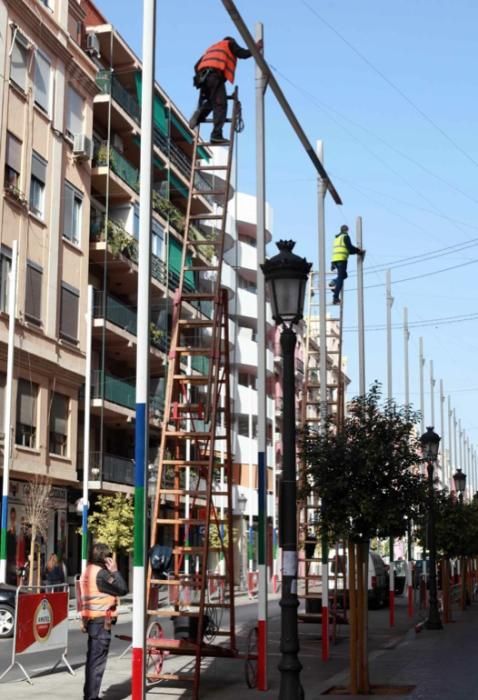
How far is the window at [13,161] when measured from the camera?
3459cm

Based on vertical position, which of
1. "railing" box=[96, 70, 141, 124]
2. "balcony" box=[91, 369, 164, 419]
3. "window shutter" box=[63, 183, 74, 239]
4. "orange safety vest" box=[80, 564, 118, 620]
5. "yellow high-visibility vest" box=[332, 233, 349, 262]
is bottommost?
"orange safety vest" box=[80, 564, 118, 620]

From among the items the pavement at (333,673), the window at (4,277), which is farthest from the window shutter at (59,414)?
the pavement at (333,673)

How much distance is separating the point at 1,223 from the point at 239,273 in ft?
125

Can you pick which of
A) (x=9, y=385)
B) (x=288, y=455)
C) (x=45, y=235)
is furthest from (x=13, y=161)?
(x=288, y=455)

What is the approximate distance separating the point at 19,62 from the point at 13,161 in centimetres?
329

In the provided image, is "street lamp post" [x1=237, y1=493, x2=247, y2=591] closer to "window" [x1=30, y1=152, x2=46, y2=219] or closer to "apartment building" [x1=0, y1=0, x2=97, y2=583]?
"apartment building" [x1=0, y1=0, x2=97, y2=583]

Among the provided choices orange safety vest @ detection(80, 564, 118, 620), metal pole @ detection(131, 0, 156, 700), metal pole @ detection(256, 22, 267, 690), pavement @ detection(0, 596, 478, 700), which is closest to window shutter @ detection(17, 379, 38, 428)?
pavement @ detection(0, 596, 478, 700)

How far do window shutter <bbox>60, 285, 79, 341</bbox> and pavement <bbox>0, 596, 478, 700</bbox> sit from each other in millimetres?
16420

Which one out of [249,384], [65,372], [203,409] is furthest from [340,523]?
[249,384]

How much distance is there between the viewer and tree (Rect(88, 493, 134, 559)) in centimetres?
3856

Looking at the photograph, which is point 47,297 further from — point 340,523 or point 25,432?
point 340,523

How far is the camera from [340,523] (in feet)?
48.1

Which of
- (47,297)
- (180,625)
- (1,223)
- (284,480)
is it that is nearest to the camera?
(284,480)

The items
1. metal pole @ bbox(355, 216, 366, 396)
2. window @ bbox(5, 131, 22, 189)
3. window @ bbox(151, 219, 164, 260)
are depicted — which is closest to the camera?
metal pole @ bbox(355, 216, 366, 396)
